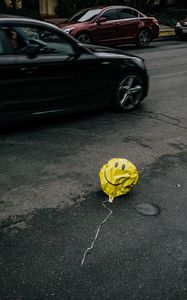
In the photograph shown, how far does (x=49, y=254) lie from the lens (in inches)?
135

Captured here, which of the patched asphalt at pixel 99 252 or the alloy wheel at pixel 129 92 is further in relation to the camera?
the alloy wheel at pixel 129 92

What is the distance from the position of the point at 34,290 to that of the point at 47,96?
147 inches

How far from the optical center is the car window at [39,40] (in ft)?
19.6

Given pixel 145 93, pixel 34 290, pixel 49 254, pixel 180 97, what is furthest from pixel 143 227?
pixel 180 97

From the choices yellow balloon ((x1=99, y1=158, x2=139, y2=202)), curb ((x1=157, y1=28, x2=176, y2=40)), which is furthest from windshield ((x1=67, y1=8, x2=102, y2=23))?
yellow balloon ((x1=99, y1=158, x2=139, y2=202))

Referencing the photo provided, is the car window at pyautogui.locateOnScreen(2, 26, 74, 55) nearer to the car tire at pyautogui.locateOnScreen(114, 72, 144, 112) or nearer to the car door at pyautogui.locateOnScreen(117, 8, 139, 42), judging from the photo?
the car tire at pyautogui.locateOnScreen(114, 72, 144, 112)

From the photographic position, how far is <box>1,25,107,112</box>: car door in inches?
236

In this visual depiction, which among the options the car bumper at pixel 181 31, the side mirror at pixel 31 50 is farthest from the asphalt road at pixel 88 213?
the car bumper at pixel 181 31

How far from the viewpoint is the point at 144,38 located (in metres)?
16.8

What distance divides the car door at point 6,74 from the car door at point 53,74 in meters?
0.07

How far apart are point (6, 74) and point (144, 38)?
11.9 metres

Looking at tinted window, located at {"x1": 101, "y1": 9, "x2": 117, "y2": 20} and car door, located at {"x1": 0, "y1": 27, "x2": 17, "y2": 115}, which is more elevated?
car door, located at {"x1": 0, "y1": 27, "x2": 17, "y2": 115}

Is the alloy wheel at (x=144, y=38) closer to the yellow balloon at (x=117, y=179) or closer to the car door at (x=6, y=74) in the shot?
the car door at (x=6, y=74)

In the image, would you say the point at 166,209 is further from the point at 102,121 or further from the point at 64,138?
the point at 102,121
